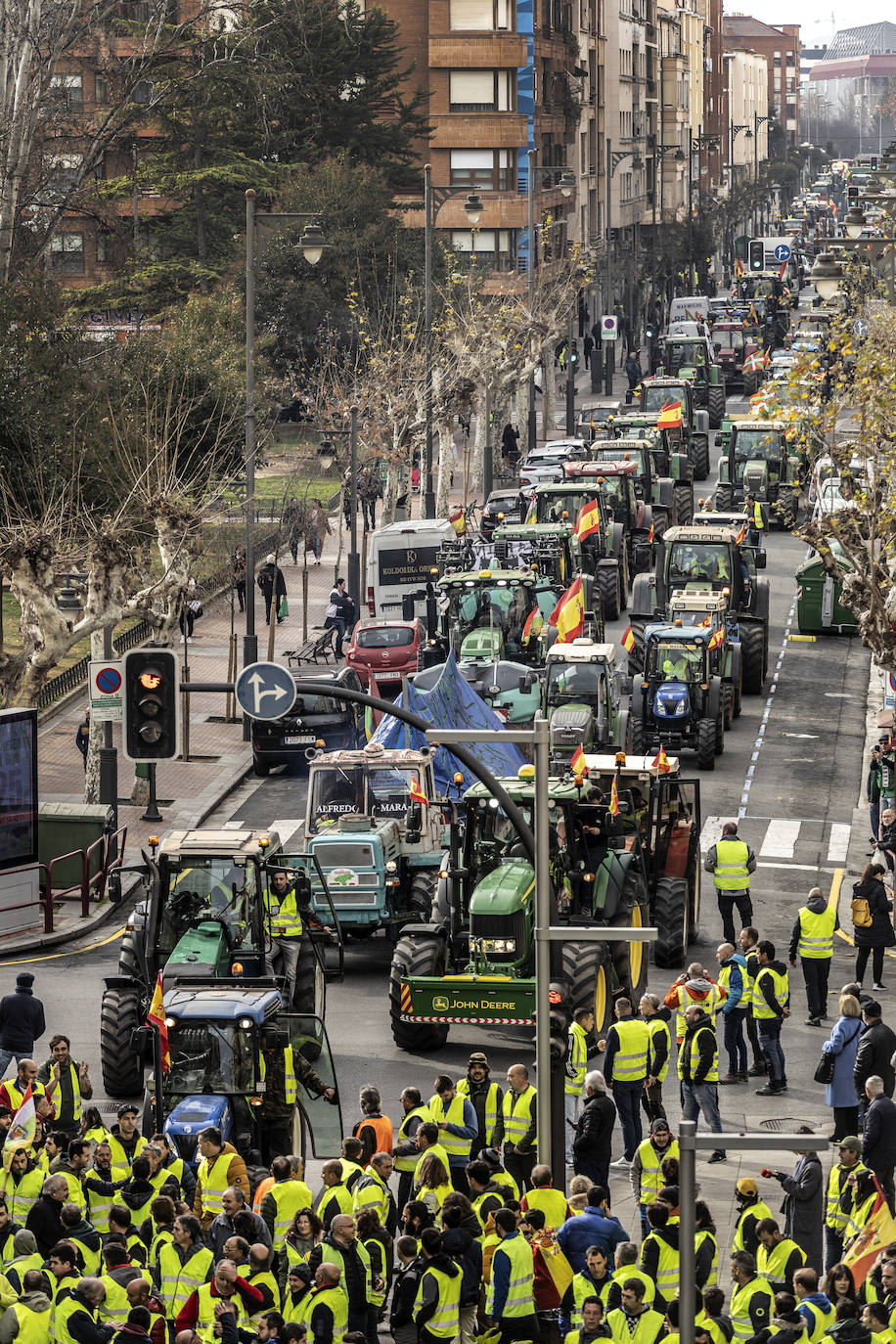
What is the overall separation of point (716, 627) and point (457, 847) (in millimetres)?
15762

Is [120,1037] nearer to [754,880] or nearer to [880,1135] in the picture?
[880,1135]

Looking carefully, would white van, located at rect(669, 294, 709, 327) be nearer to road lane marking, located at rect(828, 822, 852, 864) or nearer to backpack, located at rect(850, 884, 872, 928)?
road lane marking, located at rect(828, 822, 852, 864)

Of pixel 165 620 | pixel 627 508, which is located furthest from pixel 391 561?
pixel 165 620

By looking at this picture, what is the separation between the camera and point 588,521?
154 ft

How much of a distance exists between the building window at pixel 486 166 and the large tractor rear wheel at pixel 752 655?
53.7 m

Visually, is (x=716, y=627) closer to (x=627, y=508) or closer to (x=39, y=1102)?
(x=627, y=508)

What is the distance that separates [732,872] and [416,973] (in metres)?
4.98

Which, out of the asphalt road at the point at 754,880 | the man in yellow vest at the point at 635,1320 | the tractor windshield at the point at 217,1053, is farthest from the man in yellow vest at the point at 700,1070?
the man in yellow vest at the point at 635,1320

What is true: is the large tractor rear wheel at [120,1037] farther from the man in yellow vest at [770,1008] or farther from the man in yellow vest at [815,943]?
the man in yellow vest at [815,943]

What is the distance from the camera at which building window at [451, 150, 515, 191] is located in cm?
9219

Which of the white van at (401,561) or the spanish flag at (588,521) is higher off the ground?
the spanish flag at (588,521)

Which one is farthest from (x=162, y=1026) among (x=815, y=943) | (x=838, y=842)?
(x=838, y=842)

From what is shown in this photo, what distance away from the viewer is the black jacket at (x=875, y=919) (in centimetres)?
2473

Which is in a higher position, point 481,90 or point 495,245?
point 481,90
